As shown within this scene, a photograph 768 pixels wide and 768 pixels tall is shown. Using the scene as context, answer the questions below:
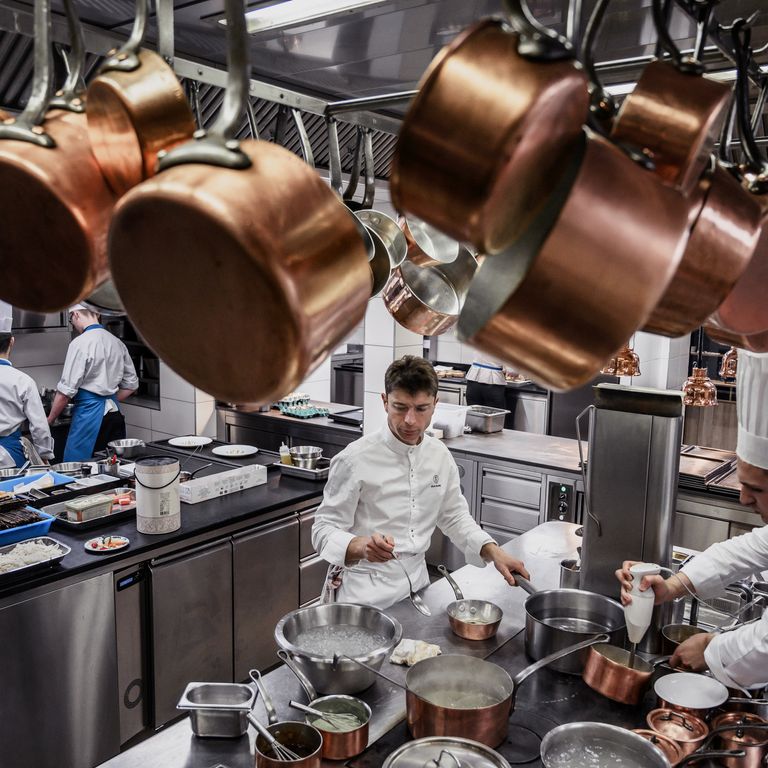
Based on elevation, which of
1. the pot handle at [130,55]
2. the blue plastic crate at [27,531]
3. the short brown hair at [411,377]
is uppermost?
the pot handle at [130,55]

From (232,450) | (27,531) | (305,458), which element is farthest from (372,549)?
(232,450)

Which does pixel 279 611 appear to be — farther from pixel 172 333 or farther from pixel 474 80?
pixel 474 80

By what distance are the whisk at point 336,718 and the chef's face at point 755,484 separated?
126 cm

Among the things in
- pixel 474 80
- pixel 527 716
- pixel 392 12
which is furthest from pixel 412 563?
pixel 474 80

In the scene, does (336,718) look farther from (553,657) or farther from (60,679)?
(60,679)

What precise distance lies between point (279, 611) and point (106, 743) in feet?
3.77

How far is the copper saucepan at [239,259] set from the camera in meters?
0.60

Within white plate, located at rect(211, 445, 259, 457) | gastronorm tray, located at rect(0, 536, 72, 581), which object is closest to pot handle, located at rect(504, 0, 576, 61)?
gastronorm tray, located at rect(0, 536, 72, 581)

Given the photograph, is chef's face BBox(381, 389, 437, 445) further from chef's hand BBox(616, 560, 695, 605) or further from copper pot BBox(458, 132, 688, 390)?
copper pot BBox(458, 132, 688, 390)

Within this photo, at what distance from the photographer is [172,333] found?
0.73 meters

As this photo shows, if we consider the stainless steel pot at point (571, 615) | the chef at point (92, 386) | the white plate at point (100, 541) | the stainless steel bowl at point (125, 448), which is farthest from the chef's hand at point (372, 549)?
the chef at point (92, 386)

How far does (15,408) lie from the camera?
4.67 meters

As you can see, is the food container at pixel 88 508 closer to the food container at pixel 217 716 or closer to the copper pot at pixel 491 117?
the food container at pixel 217 716

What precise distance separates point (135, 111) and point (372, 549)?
5.92 feet
